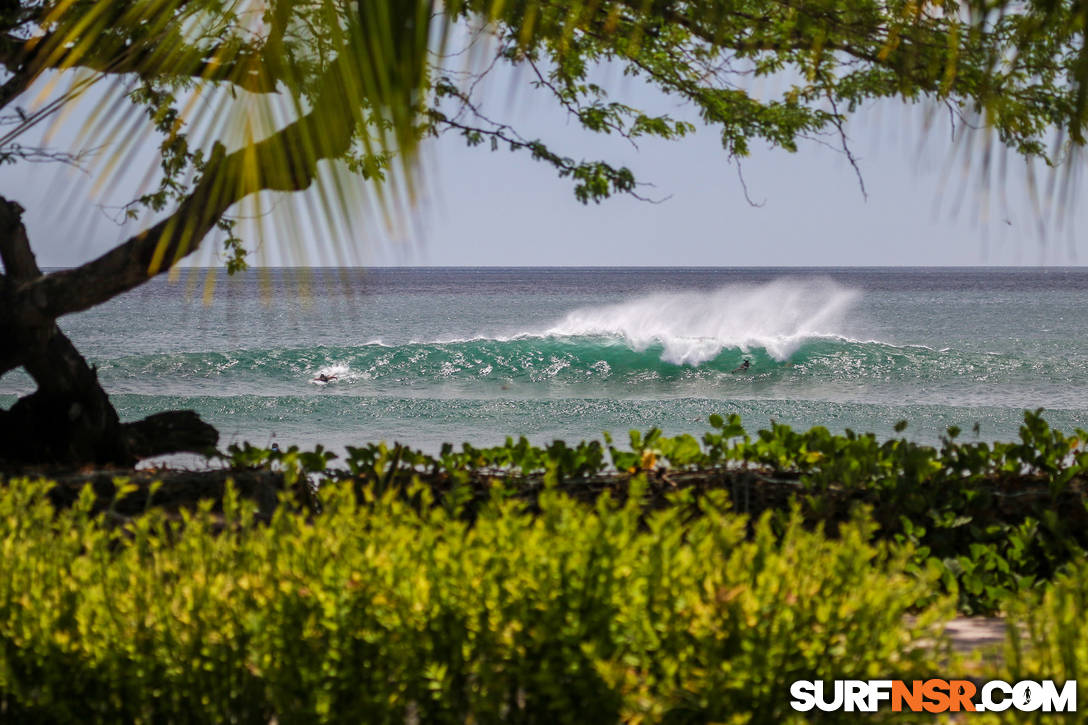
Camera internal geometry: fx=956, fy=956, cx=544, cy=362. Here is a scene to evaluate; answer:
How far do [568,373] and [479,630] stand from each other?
2094 cm

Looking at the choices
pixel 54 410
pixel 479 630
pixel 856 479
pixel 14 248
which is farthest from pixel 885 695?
pixel 14 248

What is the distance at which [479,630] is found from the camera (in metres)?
2.24

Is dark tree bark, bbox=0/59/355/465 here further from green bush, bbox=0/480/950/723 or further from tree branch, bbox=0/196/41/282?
green bush, bbox=0/480/950/723

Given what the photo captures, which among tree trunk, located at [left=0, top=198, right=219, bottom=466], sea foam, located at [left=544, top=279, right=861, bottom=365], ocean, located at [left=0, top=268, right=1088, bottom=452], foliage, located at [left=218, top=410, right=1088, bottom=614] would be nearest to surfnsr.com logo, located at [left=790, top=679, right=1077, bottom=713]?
ocean, located at [left=0, top=268, right=1088, bottom=452]

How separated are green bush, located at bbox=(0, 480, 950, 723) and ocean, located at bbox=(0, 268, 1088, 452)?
102 cm

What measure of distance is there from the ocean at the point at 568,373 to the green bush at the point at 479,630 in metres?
1.02

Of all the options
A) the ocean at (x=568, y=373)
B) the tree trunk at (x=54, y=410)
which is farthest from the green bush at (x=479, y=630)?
the tree trunk at (x=54, y=410)

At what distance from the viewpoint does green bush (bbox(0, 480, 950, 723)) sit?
84.1 inches

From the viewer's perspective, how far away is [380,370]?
22703 millimetres

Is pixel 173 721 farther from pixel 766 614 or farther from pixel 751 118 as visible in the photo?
pixel 751 118

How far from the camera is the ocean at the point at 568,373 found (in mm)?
13188

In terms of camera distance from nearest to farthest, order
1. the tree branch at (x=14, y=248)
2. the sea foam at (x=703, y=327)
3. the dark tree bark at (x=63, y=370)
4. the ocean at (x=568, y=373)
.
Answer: the dark tree bark at (x=63, y=370)
the tree branch at (x=14, y=248)
the ocean at (x=568, y=373)
the sea foam at (x=703, y=327)

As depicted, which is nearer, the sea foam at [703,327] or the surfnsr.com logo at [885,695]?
the surfnsr.com logo at [885,695]

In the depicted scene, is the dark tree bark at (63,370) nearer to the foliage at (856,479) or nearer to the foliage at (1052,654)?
the foliage at (856,479)
